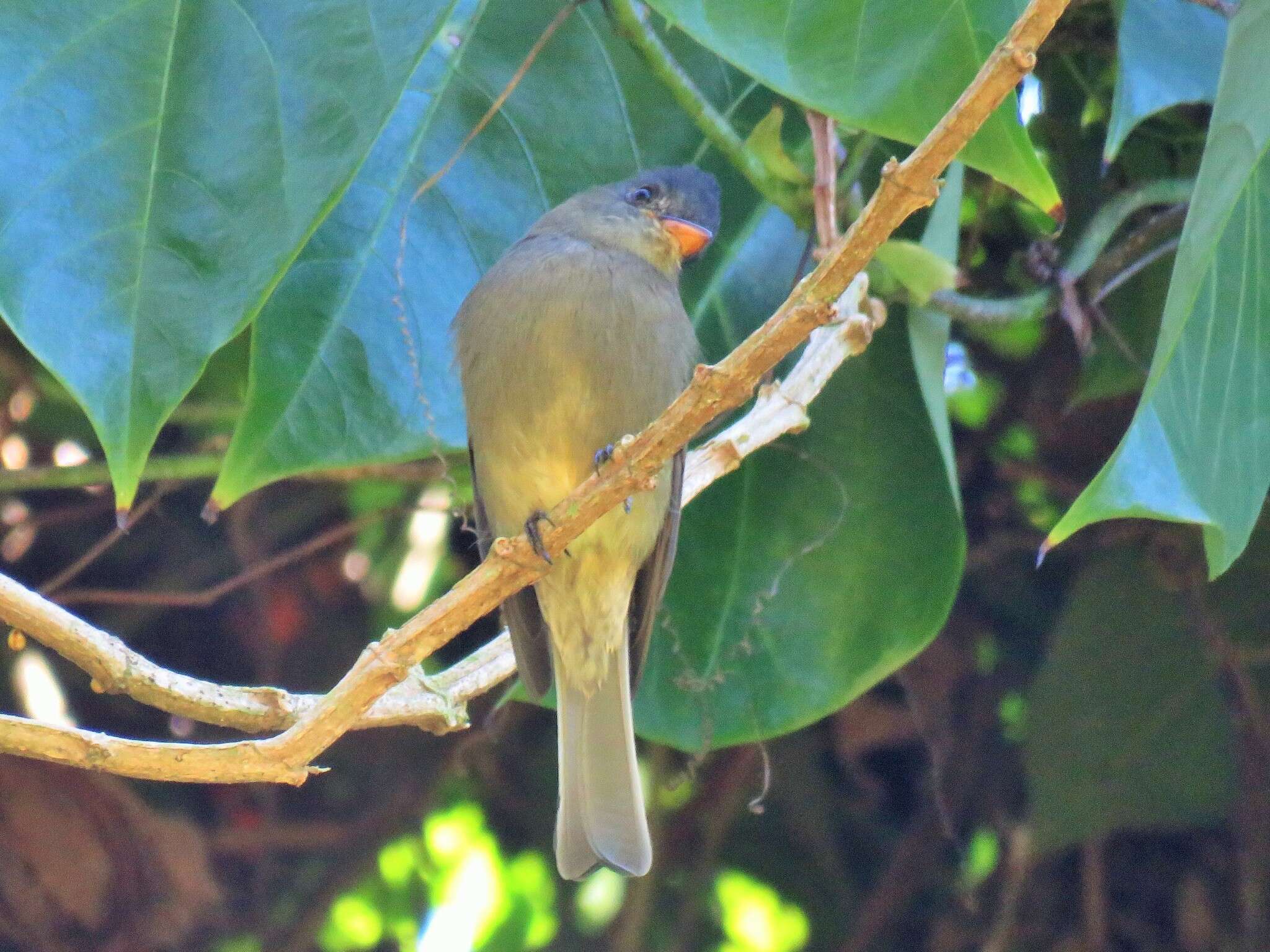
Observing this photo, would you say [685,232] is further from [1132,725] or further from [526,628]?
[1132,725]

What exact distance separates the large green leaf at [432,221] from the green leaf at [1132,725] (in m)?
1.10

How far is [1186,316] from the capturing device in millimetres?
1779

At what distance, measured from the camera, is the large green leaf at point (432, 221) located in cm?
210

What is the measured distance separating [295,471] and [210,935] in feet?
4.91

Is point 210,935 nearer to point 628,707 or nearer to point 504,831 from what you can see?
point 504,831

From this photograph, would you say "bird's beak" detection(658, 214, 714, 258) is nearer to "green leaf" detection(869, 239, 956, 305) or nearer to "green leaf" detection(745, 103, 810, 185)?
"green leaf" detection(745, 103, 810, 185)

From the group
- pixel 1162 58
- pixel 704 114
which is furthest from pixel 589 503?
pixel 1162 58

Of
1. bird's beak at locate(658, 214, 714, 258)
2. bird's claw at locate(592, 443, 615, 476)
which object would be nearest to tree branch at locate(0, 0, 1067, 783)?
bird's claw at locate(592, 443, 615, 476)

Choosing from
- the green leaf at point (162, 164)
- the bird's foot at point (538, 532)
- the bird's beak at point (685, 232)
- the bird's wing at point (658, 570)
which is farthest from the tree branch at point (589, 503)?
the bird's beak at point (685, 232)

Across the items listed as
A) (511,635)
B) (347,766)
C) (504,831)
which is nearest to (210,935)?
(347,766)

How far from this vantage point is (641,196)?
2.69 metres

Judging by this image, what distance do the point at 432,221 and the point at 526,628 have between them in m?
0.70

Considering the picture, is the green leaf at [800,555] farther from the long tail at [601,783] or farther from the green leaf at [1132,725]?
the green leaf at [1132,725]

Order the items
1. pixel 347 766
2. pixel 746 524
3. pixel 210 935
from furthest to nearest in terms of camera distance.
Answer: pixel 347 766 < pixel 210 935 < pixel 746 524
